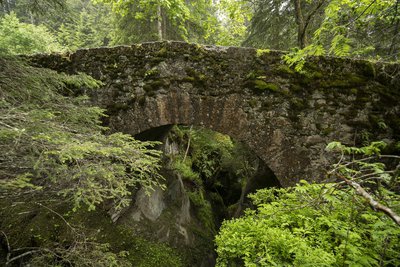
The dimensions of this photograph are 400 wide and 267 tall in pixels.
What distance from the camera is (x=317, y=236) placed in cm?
208

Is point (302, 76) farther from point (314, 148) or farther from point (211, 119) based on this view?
point (211, 119)

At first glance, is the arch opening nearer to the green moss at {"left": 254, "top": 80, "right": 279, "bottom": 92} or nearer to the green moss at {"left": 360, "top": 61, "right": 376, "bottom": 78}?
the green moss at {"left": 254, "top": 80, "right": 279, "bottom": 92}

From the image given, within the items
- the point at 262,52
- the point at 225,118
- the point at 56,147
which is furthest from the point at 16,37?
the point at 56,147

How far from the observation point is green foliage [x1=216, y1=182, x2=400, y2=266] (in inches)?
66.2

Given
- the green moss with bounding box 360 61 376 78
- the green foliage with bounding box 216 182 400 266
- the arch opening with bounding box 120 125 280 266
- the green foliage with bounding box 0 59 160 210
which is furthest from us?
the arch opening with bounding box 120 125 280 266

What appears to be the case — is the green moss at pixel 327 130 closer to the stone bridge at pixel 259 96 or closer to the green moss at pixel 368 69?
the stone bridge at pixel 259 96

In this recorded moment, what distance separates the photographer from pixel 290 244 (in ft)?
6.23

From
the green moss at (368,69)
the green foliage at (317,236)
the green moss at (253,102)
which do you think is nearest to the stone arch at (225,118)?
the green moss at (253,102)

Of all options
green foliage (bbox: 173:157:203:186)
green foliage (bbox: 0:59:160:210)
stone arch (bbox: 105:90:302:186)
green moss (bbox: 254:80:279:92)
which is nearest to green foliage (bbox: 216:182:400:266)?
green foliage (bbox: 0:59:160:210)

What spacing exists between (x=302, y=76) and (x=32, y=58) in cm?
481

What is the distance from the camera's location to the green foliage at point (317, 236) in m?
1.68

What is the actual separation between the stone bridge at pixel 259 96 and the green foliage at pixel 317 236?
2140 millimetres

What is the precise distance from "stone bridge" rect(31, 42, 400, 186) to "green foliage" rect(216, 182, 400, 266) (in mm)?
2140

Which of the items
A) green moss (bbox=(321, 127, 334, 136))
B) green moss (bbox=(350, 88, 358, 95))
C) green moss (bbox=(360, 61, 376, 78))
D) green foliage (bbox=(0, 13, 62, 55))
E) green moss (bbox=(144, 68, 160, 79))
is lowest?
green moss (bbox=(321, 127, 334, 136))
